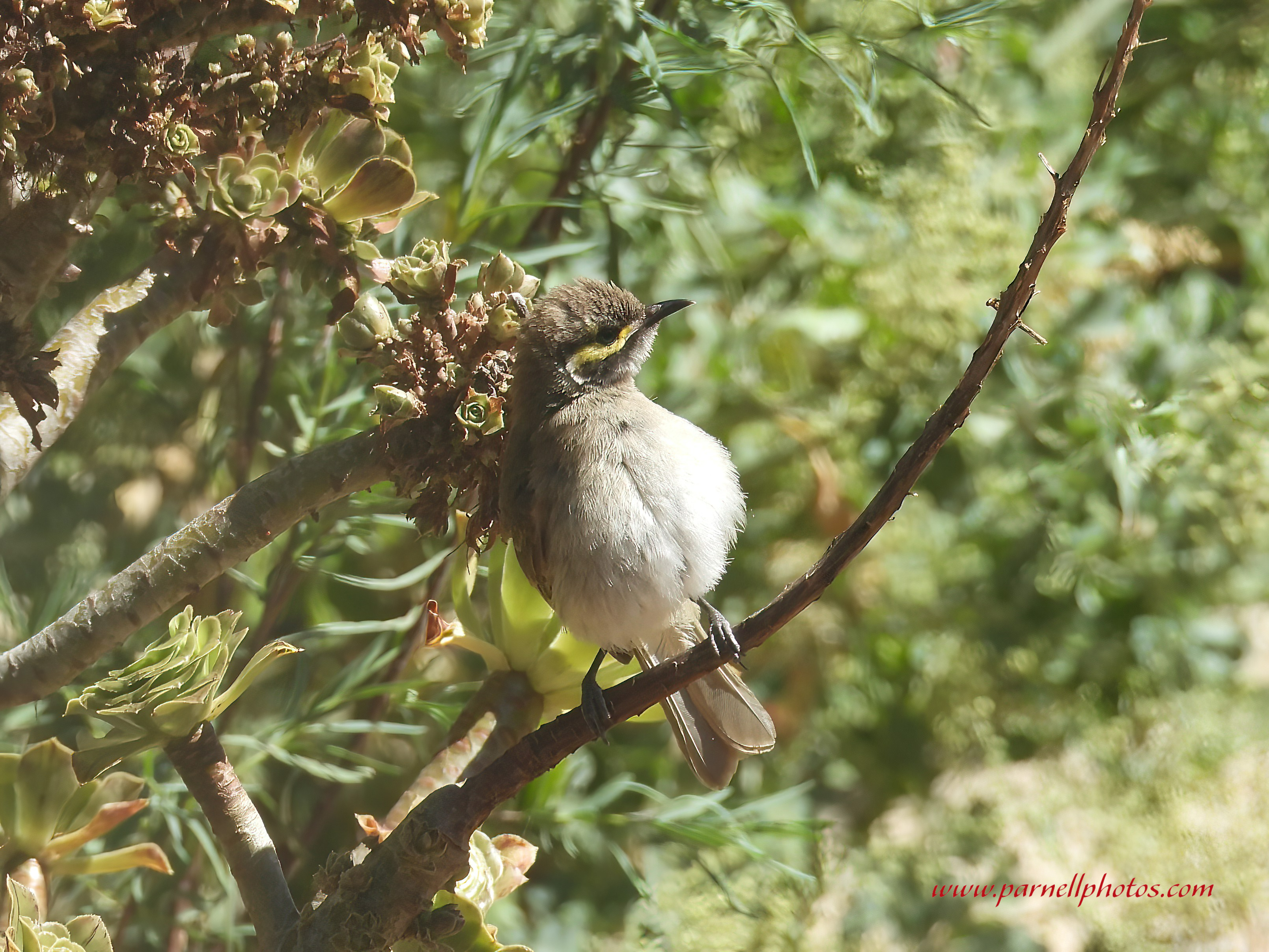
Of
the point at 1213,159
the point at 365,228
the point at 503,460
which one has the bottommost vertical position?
the point at 1213,159

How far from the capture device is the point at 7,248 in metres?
0.94

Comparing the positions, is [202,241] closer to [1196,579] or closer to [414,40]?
[414,40]

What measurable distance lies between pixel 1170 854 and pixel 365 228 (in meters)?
1.36

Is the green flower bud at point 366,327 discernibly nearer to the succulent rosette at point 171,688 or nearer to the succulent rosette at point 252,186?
the succulent rosette at point 252,186

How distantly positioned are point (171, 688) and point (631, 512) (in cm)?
58

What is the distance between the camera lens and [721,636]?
3.67ft

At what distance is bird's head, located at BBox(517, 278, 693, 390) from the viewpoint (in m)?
1.36

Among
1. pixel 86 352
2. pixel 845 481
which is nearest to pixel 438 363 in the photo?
pixel 86 352

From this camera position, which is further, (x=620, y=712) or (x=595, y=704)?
(x=595, y=704)

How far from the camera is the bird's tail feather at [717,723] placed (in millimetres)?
1220

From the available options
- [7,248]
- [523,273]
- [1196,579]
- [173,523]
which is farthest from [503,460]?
[1196,579]

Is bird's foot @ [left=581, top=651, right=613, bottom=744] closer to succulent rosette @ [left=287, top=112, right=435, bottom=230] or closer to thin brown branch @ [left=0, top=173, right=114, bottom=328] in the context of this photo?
succulent rosette @ [left=287, top=112, right=435, bottom=230]

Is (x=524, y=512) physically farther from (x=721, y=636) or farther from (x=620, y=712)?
(x=620, y=712)

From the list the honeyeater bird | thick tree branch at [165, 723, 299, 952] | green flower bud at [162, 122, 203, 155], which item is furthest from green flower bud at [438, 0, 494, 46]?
thick tree branch at [165, 723, 299, 952]
